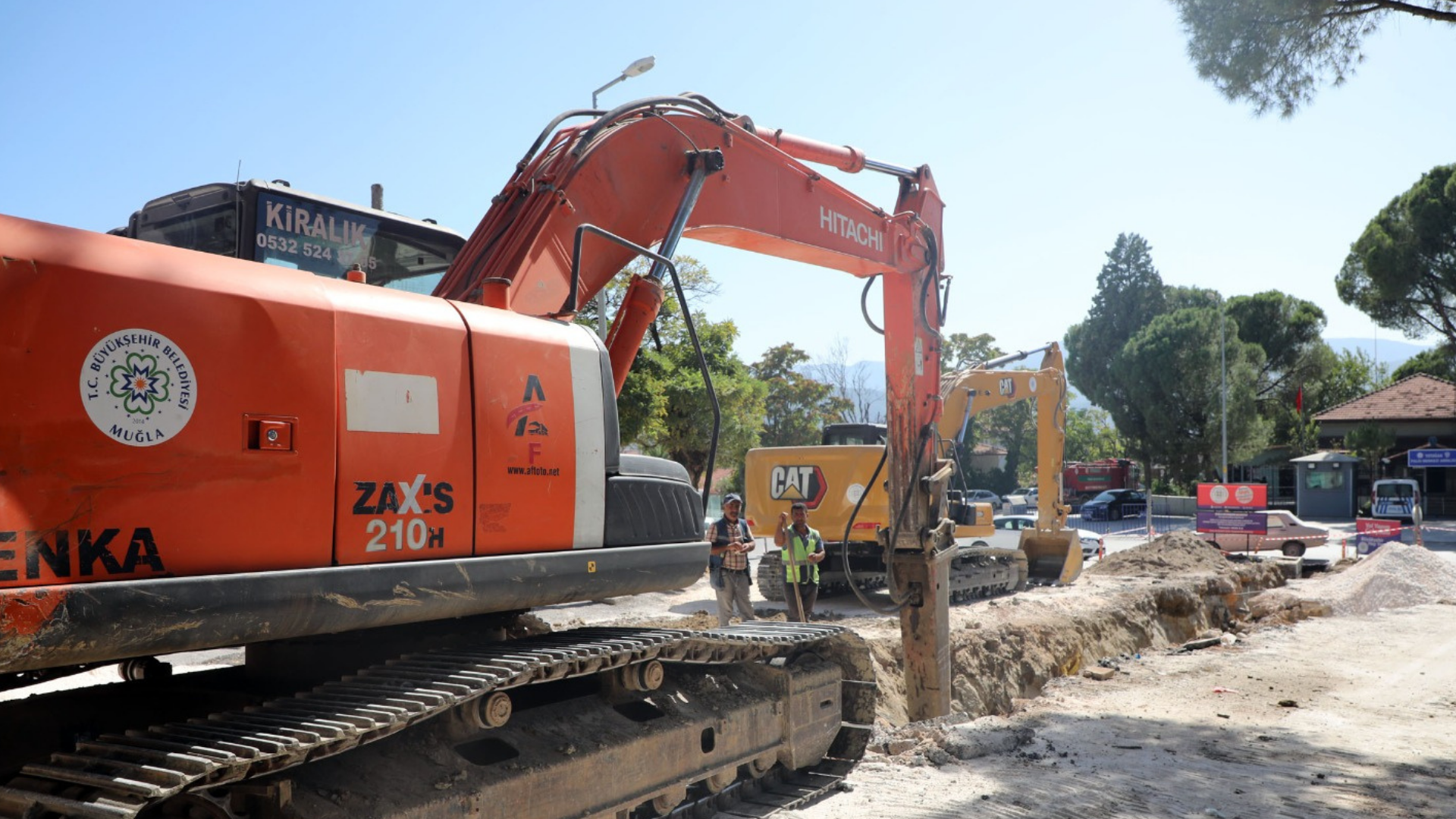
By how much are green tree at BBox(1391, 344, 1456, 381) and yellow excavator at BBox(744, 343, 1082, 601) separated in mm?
28038

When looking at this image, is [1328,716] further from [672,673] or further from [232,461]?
[232,461]

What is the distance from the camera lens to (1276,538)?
23938 millimetres

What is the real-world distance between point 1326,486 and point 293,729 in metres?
43.1

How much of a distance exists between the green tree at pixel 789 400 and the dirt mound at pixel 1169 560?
22322 millimetres

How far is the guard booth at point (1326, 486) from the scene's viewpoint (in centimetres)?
3897

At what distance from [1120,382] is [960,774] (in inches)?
1865

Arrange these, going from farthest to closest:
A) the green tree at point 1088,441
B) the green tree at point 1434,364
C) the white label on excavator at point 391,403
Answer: the green tree at point 1088,441, the green tree at point 1434,364, the white label on excavator at point 391,403

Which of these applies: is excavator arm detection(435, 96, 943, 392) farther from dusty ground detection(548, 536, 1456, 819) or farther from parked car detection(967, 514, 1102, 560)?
parked car detection(967, 514, 1102, 560)

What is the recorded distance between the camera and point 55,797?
2.87 meters

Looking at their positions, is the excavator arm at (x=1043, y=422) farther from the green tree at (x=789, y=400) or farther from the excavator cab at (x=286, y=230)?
the green tree at (x=789, y=400)

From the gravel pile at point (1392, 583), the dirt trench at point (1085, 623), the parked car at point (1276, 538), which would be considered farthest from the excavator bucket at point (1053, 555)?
the parked car at point (1276, 538)

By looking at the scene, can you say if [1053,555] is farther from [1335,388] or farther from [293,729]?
[1335,388]

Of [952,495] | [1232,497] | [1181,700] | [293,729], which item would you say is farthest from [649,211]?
[1232,497]

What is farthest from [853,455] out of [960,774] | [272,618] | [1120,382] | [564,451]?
[1120,382]
